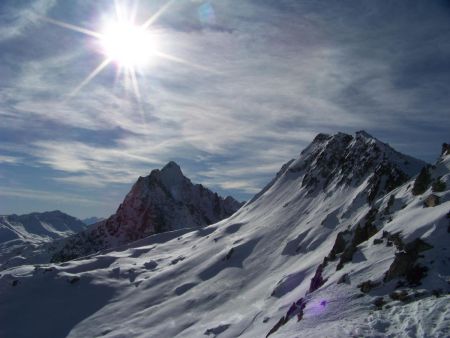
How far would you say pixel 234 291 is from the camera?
66938 millimetres

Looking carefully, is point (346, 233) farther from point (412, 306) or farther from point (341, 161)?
point (341, 161)

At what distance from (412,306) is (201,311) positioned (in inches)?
1838

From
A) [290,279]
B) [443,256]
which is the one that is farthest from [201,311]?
[443,256]

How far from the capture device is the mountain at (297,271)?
24.9m

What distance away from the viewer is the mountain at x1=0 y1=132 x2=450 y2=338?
81.6ft

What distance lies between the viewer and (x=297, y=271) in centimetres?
5562

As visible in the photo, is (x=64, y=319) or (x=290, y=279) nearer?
(x=290, y=279)

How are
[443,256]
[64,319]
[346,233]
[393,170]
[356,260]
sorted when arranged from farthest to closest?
1. [64,319]
2. [393,170]
3. [346,233]
4. [356,260]
5. [443,256]

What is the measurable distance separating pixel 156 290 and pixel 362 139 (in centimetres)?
5324

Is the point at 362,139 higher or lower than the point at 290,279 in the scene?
higher

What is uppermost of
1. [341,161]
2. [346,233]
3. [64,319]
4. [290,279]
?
[341,161]

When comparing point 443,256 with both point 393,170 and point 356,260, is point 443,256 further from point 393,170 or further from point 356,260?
point 393,170

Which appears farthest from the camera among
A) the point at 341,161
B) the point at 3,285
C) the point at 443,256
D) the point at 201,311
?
the point at 341,161

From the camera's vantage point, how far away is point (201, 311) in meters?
64.6
